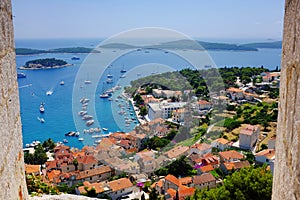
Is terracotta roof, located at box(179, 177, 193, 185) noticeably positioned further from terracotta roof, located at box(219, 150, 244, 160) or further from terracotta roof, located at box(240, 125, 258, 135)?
terracotta roof, located at box(240, 125, 258, 135)

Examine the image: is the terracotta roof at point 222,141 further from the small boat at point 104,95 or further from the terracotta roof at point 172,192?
the terracotta roof at point 172,192

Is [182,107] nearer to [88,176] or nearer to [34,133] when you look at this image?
[88,176]

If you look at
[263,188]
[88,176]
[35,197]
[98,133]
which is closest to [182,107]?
[98,133]

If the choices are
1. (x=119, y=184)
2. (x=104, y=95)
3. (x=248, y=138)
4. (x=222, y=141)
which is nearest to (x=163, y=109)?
(x=119, y=184)

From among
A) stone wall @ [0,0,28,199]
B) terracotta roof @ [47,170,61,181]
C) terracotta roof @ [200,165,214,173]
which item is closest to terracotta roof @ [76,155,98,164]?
terracotta roof @ [47,170,61,181]

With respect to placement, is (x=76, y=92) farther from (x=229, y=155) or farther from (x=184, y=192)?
(x=229, y=155)

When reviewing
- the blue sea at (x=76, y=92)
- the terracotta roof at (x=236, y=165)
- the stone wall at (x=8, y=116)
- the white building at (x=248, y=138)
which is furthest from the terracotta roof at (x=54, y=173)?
the stone wall at (x=8, y=116)
